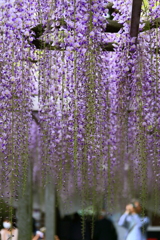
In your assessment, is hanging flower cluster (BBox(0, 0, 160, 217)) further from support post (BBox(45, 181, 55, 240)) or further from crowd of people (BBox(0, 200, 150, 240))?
support post (BBox(45, 181, 55, 240))

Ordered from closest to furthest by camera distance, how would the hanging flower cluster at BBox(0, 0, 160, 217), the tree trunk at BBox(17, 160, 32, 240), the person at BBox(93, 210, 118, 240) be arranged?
the hanging flower cluster at BBox(0, 0, 160, 217), the tree trunk at BBox(17, 160, 32, 240), the person at BBox(93, 210, 118, 240)

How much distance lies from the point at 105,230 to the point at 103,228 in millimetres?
43

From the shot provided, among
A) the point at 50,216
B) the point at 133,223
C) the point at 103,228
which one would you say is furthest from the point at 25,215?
the point at 133,223

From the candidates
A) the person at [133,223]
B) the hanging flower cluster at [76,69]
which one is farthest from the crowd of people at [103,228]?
the hanging flower cluster at [76,69]

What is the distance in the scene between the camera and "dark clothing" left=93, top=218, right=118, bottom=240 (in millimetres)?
7570

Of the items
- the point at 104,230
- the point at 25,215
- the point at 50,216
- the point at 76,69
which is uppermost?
the point at 76,69

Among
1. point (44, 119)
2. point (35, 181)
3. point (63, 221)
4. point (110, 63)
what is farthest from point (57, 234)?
point (110, 63)

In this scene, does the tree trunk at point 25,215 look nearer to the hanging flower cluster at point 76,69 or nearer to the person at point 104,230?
the person at point 104,230

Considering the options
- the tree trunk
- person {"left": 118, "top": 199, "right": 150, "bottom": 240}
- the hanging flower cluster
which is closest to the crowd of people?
person {"left": 118, "top": 199, "right": 150, "bottom": 240}

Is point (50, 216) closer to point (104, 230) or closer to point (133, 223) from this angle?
point (104, 230)

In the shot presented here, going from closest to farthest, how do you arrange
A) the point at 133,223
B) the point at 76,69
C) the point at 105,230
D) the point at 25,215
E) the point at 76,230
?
the point at 76,69
the point at 133,223
the point at 25,215
the point at 105,230
the point at 76,230

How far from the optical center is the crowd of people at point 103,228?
651 cm

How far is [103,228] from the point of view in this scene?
7637 millimetres

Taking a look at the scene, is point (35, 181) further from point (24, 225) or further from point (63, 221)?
point (24, 225)
